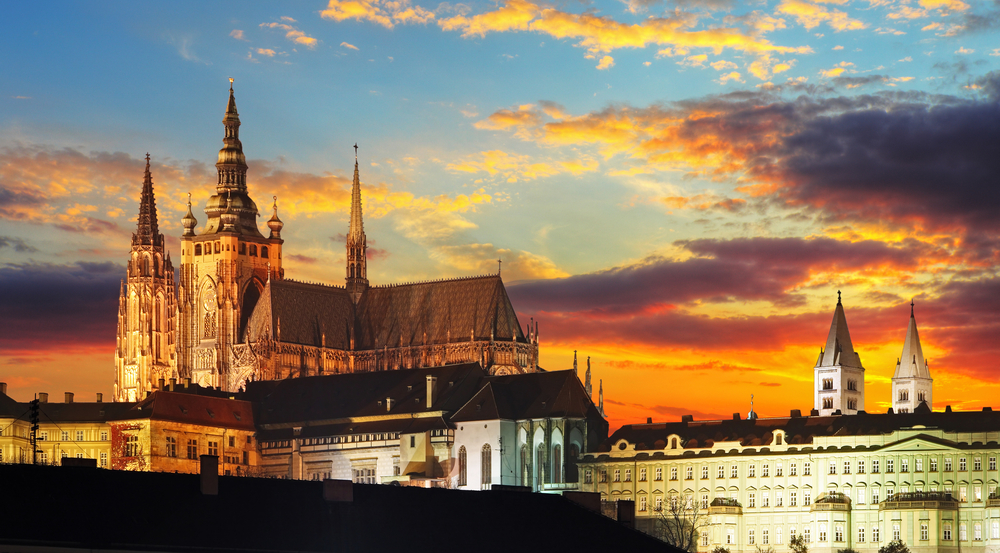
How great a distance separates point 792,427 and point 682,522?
1389 centimetres

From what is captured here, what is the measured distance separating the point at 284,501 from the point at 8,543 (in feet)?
45.8

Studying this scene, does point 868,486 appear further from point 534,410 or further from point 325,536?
point 325,536

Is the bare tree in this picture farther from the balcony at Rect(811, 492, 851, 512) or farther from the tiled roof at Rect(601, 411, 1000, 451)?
the balcony at Rect(811, 492, 851, 512)

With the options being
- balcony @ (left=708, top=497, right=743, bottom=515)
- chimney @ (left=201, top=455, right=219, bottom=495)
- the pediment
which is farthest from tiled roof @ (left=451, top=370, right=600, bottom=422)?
chimney @ (left=201, top=455, right=219, bottom=495)

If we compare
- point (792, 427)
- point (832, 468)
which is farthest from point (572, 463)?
point (832, 468)

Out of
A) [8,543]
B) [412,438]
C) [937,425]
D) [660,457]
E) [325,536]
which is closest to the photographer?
[8,543]

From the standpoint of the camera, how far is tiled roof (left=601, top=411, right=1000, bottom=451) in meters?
172

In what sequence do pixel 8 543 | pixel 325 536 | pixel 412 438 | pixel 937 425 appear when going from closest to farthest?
pixel 8 543
pixel 325 536
pixel 937 425
pixel 412 438

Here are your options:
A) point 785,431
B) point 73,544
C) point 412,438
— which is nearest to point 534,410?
point 412,438

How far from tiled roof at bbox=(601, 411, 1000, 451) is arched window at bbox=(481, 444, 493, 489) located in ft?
33.4

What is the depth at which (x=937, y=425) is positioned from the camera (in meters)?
172

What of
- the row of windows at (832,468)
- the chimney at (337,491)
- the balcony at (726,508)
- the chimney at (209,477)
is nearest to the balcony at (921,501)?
the row of windows at (832,468)

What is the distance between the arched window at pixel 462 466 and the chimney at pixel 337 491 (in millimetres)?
100035

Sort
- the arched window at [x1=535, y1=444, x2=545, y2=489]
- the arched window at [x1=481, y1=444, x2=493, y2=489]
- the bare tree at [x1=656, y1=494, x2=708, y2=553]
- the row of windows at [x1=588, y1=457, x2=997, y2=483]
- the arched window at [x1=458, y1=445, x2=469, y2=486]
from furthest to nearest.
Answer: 1. the arched window at [x1=458, y1=445, x2=469, y2=486]
2. the arched window at [x1=481, y1=444, x2=493, y2=489]
3. the arched window at [x1=535, y1=444, x2=545, y2=489]
4. the bare tree at [x1=656, y1=494, x2=708, y2=553]
5. the row of windows at [x1=588, y1=457, x2=997, y2=483]
